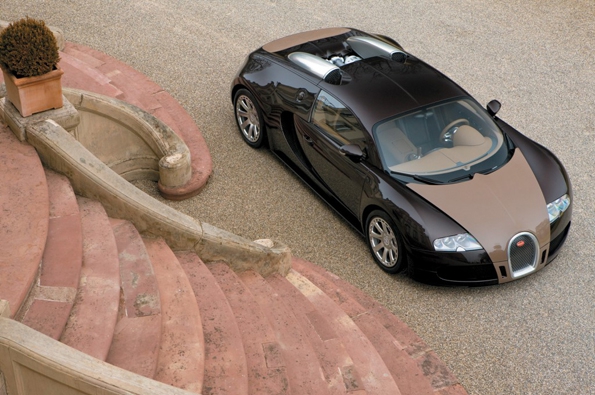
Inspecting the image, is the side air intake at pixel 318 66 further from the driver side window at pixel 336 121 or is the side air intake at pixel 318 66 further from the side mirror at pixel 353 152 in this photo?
Result: the side mirror at pixel 353 152

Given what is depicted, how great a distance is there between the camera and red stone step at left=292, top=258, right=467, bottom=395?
642 centimetres

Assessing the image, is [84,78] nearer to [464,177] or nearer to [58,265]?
[58,265]

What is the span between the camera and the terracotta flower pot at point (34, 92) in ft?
21.2

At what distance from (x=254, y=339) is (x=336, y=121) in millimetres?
3175

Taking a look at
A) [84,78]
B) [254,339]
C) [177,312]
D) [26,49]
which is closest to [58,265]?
[177,312]

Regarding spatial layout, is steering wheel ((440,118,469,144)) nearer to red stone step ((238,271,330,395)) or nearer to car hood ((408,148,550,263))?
car hood ((408,148,550,263))

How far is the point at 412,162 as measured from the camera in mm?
7781

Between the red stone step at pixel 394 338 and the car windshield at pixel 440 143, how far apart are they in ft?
4.46

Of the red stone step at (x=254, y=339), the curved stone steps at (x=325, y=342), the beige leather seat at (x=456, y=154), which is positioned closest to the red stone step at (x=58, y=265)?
the red stone step at (x=254, y=339)

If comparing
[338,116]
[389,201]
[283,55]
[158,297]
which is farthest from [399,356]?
[283,55]

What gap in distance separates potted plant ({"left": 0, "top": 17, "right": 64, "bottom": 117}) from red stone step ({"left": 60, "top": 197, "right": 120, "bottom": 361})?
1024 millimetres

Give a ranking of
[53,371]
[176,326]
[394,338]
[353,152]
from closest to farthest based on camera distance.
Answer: [53,371]
[176,326]
[394,338]
[353,152]

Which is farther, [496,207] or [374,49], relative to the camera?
[374,49]

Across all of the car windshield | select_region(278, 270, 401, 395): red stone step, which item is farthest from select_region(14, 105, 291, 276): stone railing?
the car windshield
